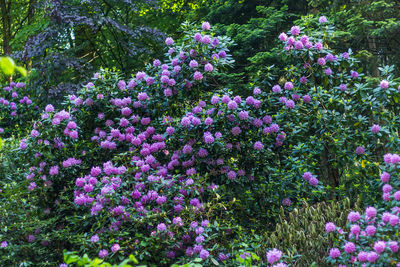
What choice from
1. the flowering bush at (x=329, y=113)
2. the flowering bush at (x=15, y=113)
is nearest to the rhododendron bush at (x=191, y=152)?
the flowering bush at (x=329, y=113)

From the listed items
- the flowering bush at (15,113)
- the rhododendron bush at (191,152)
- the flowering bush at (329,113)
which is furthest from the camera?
the flowering bush at (15,113)

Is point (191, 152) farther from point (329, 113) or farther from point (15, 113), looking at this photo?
point (15, 113)

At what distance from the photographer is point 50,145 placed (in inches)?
165

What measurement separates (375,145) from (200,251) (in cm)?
214

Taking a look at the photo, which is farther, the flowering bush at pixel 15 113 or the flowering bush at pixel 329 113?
the flowering bush at pixel 15 113

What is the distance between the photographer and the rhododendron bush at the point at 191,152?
3490mm

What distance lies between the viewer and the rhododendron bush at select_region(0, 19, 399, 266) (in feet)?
11.5

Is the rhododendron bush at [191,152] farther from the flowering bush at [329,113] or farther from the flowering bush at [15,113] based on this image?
the flowering bush at [15,113]

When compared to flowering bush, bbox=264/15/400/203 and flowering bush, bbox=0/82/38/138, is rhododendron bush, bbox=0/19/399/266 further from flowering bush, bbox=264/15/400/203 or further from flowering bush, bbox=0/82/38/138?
flowering bush, bbox=0/82/38/138

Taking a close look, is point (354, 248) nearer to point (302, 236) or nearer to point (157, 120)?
point (302, 236)

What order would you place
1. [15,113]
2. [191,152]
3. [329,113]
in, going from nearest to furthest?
[191,152], [329,113], [15,113]

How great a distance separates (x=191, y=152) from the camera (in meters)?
4.04

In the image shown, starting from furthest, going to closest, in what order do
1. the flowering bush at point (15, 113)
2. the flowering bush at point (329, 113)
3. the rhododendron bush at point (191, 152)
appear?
the flowering bush at point (15, 113) < the flowering bush at point (329, 113) < the rhododendron bush at point (191, 152)

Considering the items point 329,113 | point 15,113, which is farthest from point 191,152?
point 15,113
